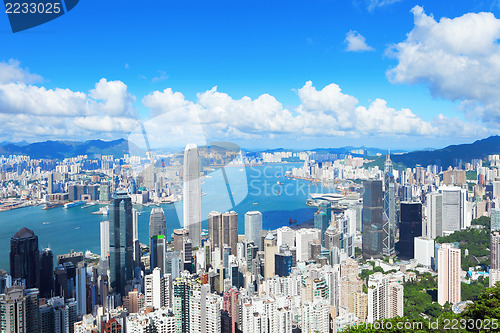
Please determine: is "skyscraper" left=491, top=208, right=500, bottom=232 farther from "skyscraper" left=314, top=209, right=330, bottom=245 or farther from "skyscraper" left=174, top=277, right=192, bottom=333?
"skyscraper" left=174, top=277, right=192, bottom=333

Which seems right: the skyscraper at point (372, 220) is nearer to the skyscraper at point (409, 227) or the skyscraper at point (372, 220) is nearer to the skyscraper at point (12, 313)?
the skyscraper at point (409, 227)

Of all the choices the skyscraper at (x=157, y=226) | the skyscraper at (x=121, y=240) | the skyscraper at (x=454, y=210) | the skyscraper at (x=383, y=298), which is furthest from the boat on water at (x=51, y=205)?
the skyscraper at (x=454, y=210)

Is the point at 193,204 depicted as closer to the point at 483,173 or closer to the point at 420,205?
the point at 420,205

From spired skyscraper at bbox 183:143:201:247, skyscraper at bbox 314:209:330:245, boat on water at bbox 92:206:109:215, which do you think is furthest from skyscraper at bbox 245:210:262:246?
spired skyscraper at bbox 183:143:201:247

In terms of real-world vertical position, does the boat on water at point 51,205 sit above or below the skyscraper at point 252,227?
above

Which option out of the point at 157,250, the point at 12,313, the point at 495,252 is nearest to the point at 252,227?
the point at 157,250
